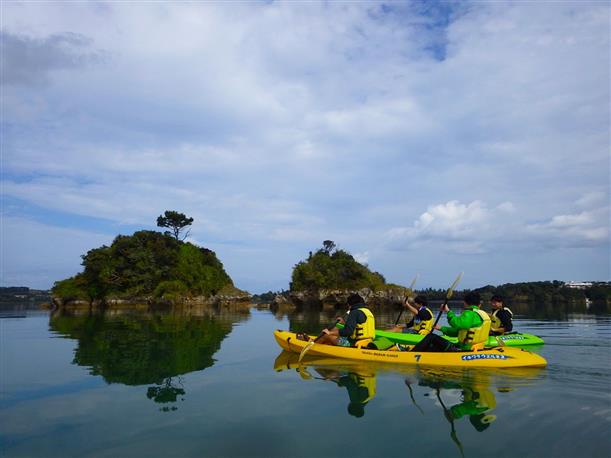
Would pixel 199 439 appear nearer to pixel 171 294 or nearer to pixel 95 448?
pixel 95 448

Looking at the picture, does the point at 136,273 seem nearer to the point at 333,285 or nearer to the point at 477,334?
the point at 333,285

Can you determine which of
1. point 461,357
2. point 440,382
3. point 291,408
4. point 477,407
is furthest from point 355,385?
point 461,357

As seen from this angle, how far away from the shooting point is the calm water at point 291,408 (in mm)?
5434

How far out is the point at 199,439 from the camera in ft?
18.6

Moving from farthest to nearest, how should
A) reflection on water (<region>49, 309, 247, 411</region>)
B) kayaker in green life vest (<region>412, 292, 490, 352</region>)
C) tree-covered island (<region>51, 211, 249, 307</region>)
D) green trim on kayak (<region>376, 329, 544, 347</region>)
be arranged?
tree-covered island (<region>51, 211, 249, 307</region>), green trim on kayak (<region>376, 329, 544, 347</region>), kayaker in green life vest (<region>412, 292, 490, 352</region>), reflection on water (<region>49, 309, 247, 411</region>)

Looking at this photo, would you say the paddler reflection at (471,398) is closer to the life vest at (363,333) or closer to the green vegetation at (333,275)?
the life vest at (363,333)

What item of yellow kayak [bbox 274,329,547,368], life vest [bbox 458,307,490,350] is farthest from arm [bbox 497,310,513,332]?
life vest [bbox 458,307,490,350]

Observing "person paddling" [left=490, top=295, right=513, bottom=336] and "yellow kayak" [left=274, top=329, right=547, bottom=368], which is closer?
"yellow kayak" [left=274, top=329, right=547, bottom=368]

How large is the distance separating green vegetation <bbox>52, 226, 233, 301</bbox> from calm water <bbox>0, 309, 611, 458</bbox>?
146 feet

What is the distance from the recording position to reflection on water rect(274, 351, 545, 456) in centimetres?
671

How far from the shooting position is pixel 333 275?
59875 millimetres

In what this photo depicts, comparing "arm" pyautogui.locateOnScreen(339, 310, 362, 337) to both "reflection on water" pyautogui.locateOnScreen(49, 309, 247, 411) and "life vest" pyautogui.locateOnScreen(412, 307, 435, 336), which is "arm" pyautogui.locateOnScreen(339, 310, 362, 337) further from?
"reflection on water" pyautogui.locateOnScreen(49, 309, 247, 411)

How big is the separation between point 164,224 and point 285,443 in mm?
61405

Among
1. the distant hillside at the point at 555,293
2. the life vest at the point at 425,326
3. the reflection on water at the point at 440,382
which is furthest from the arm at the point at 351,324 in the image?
the distant hillside at the point at 555,293
